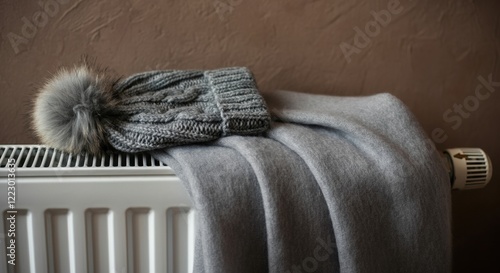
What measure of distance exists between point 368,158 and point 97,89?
0.29m

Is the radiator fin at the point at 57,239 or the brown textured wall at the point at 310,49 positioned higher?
the brown textured wall at the point at 310,49

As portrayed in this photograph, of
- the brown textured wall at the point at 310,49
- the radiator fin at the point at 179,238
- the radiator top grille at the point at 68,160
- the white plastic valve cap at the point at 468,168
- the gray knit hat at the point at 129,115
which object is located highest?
the brown textured wall at the point at 310,49

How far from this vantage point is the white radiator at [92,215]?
1.66 ft

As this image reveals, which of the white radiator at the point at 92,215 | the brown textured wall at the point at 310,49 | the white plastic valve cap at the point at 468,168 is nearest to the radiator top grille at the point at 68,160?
the white radiator at the point at 92,215

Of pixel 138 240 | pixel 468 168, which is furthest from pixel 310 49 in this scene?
pixel 138 240

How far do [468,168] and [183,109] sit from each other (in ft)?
1.19

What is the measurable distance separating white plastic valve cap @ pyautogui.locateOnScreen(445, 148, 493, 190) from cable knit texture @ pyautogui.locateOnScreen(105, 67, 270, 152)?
0.26 meters

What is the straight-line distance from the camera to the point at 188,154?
0.51 meters

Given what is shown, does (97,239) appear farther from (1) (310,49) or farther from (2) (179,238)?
(1) (310,49)

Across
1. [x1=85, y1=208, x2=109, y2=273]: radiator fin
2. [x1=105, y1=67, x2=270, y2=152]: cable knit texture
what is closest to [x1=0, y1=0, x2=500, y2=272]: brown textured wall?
[x1=105, y1=67, x2=270, y2=152]: cable knit texture

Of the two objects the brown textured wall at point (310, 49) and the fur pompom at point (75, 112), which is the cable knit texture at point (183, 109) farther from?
the brown textured wall at point (310, 49)

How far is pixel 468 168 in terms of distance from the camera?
638mm

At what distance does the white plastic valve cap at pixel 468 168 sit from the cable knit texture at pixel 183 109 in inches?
10.1

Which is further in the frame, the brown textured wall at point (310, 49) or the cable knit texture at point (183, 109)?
the brown textured wall at point (310, 49)
